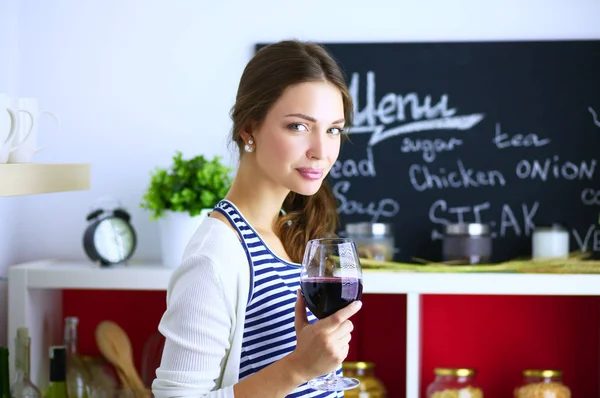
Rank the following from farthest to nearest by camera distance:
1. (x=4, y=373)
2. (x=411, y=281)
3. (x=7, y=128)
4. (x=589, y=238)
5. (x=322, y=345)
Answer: (x=589, y=238), (x=411, y=281), (x=4, y=373), (x=7, y=128), (x=322, y=345)

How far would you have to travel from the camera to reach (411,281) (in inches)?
81.4

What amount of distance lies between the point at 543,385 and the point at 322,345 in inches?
47.6

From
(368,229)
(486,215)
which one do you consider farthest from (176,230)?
(486,215)

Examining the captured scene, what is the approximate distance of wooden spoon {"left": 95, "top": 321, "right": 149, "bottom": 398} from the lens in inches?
85.9

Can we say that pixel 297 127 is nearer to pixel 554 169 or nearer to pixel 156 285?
pixel 156 285

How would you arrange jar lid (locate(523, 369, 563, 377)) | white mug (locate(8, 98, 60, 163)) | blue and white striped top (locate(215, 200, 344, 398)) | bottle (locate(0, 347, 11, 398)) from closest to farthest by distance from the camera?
blue and white striped top (locate(215, 200, 344, 398))
white mug (locate(8, 98, 60, 163))
bottle (locate(0, 347, 11, 398))
jar lid (locate(523, 369, 563, 377))

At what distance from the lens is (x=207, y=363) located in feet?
3.70

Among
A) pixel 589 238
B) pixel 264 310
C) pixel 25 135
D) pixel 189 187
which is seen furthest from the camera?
pixel 589 238

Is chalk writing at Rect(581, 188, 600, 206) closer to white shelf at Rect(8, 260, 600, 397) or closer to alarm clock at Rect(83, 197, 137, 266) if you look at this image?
white shelf at Rect(8, 260, 600, 397)

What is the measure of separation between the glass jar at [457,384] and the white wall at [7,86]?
1.12m

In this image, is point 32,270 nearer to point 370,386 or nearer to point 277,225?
point 370,386

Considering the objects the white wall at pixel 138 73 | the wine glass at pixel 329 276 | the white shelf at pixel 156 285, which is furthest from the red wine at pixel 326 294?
the white wall at pixel 138 73

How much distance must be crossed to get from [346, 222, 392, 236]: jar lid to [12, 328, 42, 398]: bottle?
0.83 m

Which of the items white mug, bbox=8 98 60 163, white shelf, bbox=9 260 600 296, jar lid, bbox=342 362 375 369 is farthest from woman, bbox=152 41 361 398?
jar lid, bbox=342 362 375 369
